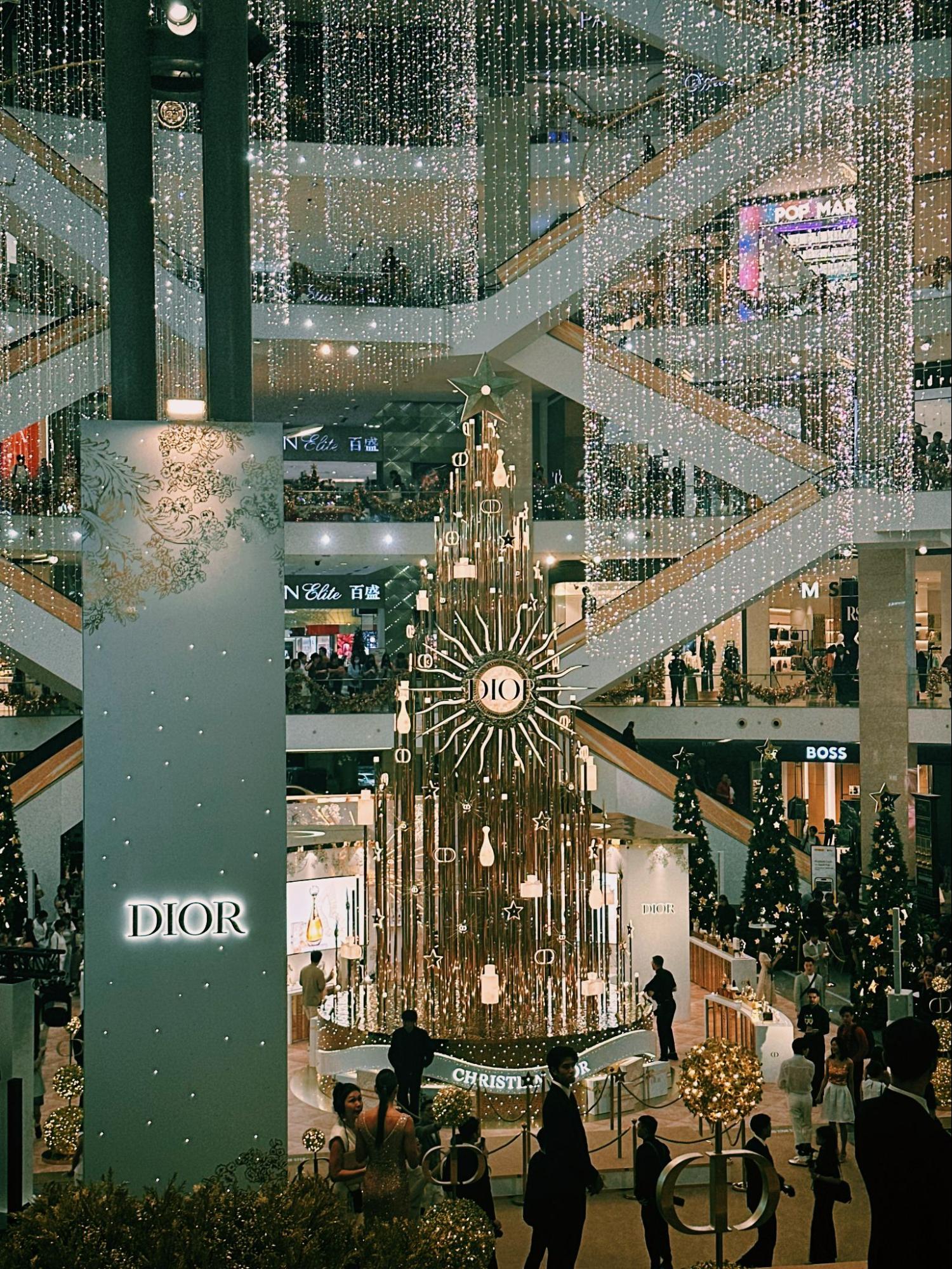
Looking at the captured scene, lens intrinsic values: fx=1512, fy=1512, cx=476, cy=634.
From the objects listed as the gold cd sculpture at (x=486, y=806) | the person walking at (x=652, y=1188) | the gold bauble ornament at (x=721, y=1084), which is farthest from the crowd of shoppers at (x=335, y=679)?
the gold bauble ornament at (x=721, y=1084)

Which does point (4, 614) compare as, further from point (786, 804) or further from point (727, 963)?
point (786, 804)

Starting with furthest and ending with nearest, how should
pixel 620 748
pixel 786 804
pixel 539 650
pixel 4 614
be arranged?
pixel 786 804 < pixel 620 748 < pixel 4 614 < pixel 539 650

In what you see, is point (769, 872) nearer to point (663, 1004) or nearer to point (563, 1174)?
point (663, 1004)

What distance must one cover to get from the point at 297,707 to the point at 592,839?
860cm

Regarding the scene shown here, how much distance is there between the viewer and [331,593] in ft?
72.2

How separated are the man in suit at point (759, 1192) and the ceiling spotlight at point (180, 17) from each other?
4264 mm

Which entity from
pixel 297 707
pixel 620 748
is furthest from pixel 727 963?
pixel 297 707

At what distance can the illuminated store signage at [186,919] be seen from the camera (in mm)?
4906

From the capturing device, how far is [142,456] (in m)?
4.84

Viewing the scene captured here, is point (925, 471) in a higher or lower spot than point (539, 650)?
higher

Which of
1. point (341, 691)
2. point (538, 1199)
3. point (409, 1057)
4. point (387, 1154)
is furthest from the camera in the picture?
point (341, 691)

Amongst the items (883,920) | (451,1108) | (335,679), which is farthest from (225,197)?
(335,679)

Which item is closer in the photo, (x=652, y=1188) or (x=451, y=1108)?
(x=652, y=1188)

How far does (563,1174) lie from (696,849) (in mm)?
8915
